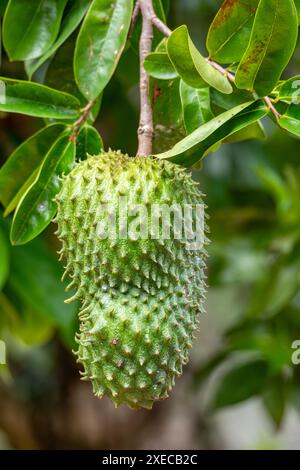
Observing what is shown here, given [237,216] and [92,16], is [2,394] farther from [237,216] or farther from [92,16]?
[92,16]

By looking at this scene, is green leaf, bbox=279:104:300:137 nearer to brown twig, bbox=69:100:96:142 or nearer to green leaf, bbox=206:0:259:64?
green leaf, bbox=206:0:259:64

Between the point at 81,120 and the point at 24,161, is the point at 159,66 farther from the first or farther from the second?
the point at 24,161

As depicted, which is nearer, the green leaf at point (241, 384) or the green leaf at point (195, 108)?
the green leaf at point (195, 108)

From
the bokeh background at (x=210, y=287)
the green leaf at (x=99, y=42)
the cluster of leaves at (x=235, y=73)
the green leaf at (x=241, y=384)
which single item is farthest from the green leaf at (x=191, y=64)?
the green leaf at (x=241, y=384)

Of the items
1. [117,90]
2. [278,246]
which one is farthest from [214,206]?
[117,90]

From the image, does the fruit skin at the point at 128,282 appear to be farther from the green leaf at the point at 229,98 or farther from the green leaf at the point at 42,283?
the green leaf at the point at 42,283

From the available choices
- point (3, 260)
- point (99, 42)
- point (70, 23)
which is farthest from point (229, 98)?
point (3, 260)
